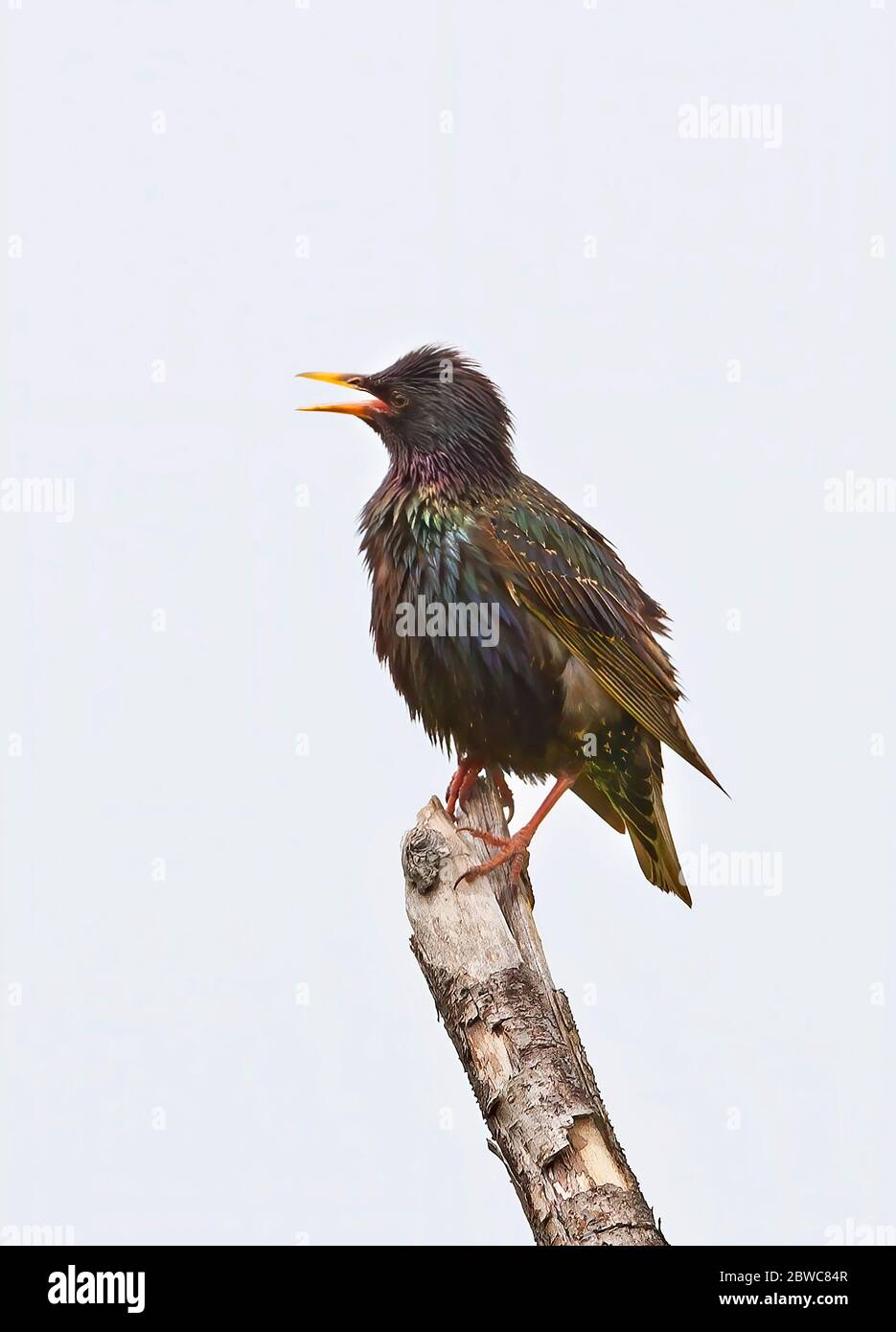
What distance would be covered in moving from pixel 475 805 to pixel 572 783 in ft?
1.44

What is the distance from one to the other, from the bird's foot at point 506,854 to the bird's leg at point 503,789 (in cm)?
33

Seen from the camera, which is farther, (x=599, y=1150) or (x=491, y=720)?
(x=491, y=720)

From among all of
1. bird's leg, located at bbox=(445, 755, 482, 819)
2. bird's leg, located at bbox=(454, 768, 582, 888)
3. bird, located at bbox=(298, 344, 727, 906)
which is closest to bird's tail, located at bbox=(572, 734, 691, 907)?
bird, located at bbox=(298, 344, 727, 906)

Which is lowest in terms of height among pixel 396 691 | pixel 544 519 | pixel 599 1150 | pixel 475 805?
pixel 599 1150

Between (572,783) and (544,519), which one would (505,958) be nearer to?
(572,783)

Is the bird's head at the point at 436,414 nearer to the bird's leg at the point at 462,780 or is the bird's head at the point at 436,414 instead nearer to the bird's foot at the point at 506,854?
the bird's leg at the point at 462,780

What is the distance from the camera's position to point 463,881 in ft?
18.9

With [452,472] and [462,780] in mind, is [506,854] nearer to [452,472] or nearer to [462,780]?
[462,780]

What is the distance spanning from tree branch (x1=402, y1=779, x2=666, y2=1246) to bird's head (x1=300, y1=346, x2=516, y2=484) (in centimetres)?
161

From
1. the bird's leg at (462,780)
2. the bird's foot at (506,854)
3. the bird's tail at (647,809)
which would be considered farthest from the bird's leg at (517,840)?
the bird's leg at (462,780)

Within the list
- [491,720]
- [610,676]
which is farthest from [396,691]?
[610,676]

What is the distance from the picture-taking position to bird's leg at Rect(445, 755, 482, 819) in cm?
643

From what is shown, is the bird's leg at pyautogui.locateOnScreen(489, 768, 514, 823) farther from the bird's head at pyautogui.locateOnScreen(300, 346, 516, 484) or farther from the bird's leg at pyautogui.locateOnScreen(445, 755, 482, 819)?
the bird's head at pyautogui.locateOnScreen(300, 346, 516, 484)

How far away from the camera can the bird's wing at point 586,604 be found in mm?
6312
